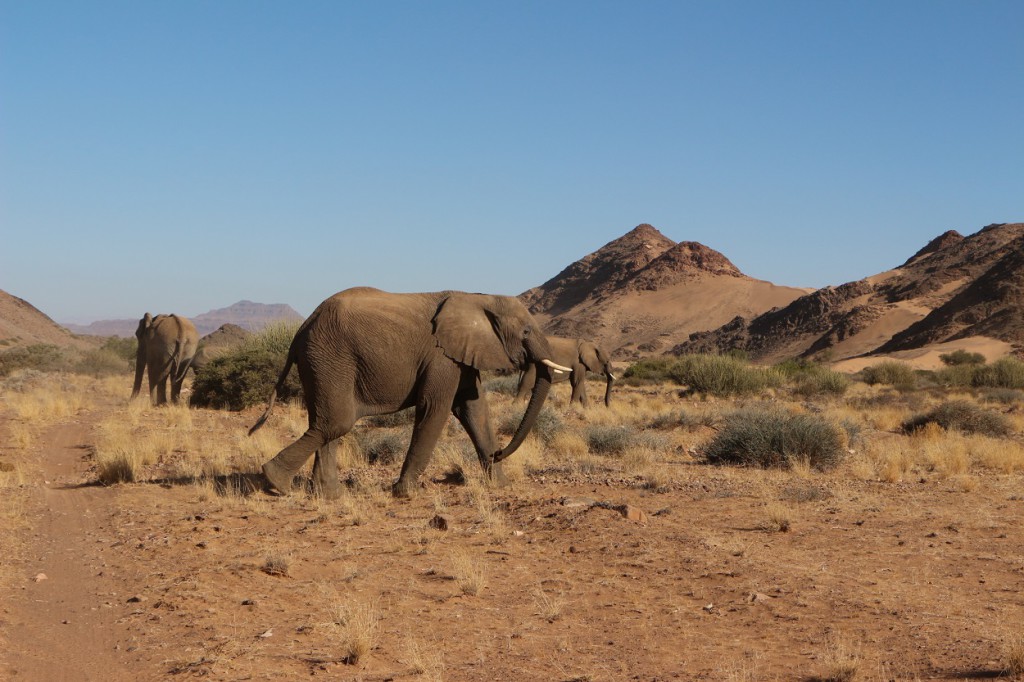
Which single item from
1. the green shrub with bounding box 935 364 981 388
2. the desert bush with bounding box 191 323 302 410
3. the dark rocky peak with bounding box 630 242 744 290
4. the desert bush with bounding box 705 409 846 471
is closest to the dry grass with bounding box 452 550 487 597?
the desert bush with bounding box 705 409 846 471

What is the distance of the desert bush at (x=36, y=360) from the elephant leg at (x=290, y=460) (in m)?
31.8

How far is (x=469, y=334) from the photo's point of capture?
10.5 meters

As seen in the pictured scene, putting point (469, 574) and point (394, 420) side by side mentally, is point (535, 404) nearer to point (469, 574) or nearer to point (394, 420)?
point (469, 574)

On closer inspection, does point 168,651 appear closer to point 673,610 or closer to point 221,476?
point 673,610

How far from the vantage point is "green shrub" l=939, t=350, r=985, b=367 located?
4819 centimetres

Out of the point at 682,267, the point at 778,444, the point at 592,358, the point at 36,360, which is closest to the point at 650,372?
the point at 592,358

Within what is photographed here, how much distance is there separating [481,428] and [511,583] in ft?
13.0

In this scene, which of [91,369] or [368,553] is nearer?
[368,553]

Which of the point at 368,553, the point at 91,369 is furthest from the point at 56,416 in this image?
the point at 91,369

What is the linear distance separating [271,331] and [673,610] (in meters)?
21.3

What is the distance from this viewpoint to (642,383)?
3844cm

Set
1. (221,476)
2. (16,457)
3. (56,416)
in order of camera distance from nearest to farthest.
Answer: (221,476) < (16,457) < (56,416)

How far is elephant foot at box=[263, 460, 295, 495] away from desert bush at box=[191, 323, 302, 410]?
12.7 m

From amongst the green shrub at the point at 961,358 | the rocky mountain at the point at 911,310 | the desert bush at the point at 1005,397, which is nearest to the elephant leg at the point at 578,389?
the desert bush at the point at 1005,397
